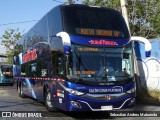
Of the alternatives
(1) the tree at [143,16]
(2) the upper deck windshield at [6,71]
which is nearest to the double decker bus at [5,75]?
(2) the upper deck windshield at [6,71]

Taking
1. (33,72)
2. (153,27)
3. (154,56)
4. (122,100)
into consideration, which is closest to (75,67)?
(122,100)

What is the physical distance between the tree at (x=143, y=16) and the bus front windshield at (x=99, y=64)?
14.5 meters

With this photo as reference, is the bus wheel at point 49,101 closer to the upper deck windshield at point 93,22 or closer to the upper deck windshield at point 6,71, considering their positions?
the upper deck windshield at point 93,22

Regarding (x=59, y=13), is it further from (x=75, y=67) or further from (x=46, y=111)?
(x=46, y=111)

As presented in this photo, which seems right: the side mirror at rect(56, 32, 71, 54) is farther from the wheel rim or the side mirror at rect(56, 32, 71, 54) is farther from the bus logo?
the bus logo

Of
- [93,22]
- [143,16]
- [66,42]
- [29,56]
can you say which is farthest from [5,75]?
[66,42]

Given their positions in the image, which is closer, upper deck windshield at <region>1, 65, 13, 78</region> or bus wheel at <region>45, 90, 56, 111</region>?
bus wheel at <region>45, 90, 56, 111</region>

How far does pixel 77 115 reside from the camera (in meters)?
12.6

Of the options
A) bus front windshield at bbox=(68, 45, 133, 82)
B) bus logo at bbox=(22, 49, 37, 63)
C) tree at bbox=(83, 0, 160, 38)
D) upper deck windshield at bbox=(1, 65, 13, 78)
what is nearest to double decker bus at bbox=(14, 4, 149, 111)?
bus front windshield at bbox=(68, 45, 133, 82)

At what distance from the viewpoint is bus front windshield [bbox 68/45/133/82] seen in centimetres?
1098

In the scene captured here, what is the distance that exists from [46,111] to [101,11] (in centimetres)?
428

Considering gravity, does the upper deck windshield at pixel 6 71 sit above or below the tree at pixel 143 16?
below

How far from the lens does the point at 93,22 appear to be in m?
11.9

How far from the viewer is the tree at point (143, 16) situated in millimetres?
25875
